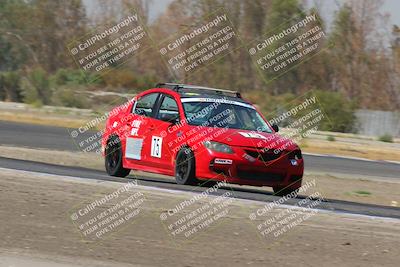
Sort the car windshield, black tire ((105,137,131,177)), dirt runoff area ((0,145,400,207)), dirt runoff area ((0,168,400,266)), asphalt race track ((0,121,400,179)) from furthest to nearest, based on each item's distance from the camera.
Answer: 1. asphalt race track ((0,121,400,179))
2. dirt runoff area ((0,145,400,207))
3. black tire ((105,137,131,177))
4. the car windshield
5. dirt runoff area ((0,168,400,266))

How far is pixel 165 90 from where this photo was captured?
48.9 feet

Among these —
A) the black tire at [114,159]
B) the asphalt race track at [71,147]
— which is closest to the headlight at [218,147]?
the black tire at [114,159]

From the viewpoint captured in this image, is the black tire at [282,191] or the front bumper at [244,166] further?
the black tire at [282,191]

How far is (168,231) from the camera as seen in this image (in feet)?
31.4

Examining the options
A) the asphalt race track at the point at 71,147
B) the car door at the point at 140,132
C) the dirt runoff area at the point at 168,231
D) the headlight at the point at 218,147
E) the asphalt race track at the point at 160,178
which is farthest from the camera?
the asphalt race track at the point at 71,147

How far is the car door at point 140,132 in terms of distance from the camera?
1445 centimetres

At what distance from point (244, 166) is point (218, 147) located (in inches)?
18.2

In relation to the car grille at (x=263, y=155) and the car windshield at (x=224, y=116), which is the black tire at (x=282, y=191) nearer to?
the car grille at (x=263, y=155)

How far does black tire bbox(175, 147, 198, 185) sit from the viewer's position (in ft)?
44.0

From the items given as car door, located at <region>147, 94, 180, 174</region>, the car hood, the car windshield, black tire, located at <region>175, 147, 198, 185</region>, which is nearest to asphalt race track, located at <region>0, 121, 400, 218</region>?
black tire, located at <region>175, 147, 198, 185</region>

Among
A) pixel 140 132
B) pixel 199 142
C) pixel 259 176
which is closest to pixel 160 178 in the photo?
pixel 140 132

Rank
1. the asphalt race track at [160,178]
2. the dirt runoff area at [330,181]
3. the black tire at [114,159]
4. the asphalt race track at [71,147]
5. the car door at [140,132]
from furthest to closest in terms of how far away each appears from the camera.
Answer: the asphalt race track at [71,147], the dirt runoff area at [330,181], the black tire at [114,159], the car door at [140,132], the asphalt race track at [160,178]

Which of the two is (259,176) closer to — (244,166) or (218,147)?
(244,166)

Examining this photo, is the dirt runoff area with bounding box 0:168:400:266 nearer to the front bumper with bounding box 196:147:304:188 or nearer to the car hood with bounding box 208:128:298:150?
the front bumper with bounding box 196:147:304:188
